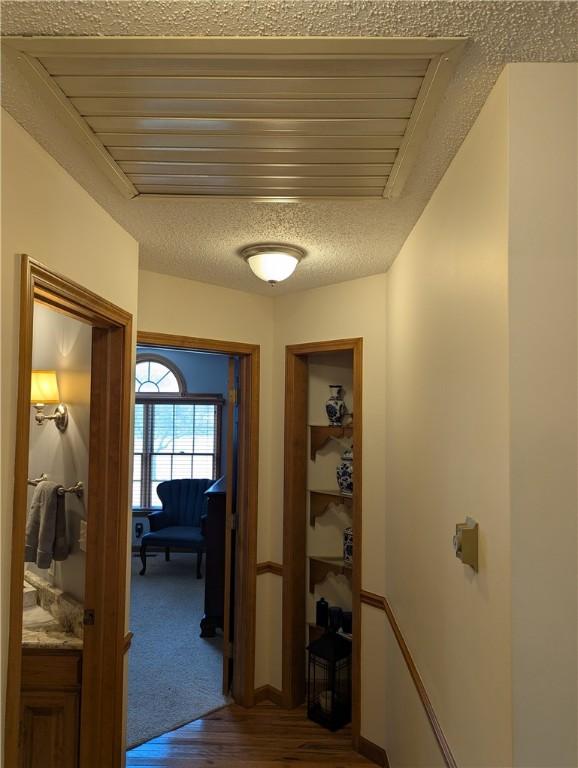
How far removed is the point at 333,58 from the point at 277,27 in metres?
0.12

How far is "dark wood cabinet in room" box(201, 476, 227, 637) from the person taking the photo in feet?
13.1

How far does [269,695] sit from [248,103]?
327cm

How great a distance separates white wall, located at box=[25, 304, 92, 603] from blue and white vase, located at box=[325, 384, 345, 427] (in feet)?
4.85

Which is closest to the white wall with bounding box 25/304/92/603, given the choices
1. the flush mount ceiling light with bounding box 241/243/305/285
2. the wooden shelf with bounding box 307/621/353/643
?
the flush mount ceiling light with bounding box 241/243/305/285

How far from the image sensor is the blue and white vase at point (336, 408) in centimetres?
323

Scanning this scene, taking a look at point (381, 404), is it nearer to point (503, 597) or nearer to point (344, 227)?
point (344, 227)

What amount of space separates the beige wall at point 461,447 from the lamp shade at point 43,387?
174cm

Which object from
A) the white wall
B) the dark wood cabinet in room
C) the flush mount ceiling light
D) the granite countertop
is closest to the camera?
the granite countertop

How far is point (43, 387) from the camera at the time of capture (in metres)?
2.62

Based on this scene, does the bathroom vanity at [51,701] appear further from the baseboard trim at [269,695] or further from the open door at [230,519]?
the baseboard trim at [269,695]

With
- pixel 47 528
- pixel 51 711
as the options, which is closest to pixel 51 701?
pixel 51 711

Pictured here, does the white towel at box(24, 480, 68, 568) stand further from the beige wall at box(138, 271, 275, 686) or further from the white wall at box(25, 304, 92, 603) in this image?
the beige wall at box(138, 271, 275, 686)

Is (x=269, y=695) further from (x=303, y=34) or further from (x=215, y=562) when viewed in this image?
(x=303, y=34)

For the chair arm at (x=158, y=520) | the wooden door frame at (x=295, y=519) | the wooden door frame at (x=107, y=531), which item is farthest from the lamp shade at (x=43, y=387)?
the chair arm at (x=158, y=520)
